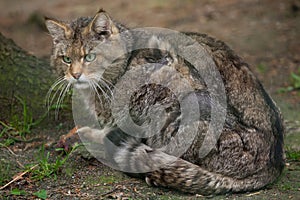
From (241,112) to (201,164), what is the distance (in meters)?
0.57

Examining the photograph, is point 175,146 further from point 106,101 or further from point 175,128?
point 106,101

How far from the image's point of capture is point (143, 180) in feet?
14.0

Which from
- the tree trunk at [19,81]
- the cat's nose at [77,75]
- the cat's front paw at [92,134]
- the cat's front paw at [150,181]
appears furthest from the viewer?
the tree trunk at [19,81]

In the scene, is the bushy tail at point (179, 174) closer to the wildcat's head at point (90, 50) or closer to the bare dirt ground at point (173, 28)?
the bare dirt ground at point (173, 28)

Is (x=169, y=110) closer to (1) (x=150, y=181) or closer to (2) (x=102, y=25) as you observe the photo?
(1) (x=150, y=181)

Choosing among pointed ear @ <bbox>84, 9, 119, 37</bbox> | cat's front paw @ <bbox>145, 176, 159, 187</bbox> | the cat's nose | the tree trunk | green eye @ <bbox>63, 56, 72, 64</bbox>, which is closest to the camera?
cat's front paw @ <bbox>145, 176, 159, 187</bbox>

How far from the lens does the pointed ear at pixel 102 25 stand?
13.9 ft

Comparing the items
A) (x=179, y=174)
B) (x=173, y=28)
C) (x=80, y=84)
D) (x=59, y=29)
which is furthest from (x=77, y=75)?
(x=173, y=28)

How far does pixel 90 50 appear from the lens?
437 centimetres

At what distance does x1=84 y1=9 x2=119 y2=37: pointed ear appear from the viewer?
4.23m

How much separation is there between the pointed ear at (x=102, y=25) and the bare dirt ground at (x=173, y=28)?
3.77 feet

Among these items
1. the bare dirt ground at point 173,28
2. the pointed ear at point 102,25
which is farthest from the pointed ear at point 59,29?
the bare dirt ground at point 173,28

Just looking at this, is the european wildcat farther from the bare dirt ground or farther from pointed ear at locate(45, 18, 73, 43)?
the bare dirt ground

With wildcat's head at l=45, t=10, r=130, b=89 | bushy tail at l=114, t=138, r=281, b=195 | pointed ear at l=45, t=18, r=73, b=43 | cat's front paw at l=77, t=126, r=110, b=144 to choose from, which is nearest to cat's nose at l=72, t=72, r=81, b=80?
wildcat's head at l=45, t=10, r=130, b=89
